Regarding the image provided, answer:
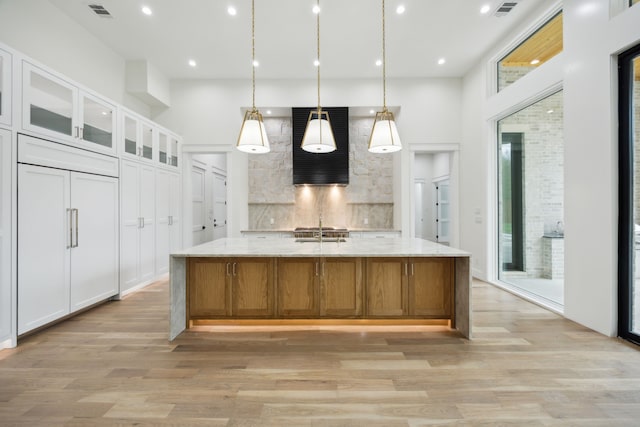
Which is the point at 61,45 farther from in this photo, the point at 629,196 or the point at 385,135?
the point at 629,196

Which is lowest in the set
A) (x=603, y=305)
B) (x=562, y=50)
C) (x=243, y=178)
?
(x=603, y=305)

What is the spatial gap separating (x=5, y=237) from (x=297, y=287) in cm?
267

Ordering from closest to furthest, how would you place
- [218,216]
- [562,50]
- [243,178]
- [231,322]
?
[231,322] < [562,50] < [243,178] < [218,216]

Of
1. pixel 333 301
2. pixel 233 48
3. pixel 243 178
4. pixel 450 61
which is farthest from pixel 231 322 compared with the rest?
pixel 450 61

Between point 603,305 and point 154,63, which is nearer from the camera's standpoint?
point 603,305

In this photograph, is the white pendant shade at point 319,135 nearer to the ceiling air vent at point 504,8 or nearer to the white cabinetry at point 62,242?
the white cabinetry at point 62,242

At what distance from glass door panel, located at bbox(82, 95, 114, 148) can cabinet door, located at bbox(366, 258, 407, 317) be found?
3.75 m

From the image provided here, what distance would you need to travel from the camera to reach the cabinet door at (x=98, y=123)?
3.71m

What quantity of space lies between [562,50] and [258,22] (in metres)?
3.88

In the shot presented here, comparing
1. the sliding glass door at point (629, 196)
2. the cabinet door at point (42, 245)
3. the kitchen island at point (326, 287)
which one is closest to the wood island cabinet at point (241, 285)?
the kitchen island at point (326, 287)

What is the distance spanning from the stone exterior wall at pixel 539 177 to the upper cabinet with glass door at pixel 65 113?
5.97 meters

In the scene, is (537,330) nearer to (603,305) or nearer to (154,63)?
(603,305)

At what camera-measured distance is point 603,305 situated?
3.06 m

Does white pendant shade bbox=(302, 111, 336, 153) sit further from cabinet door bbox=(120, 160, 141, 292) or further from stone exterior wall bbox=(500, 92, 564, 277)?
stone exterior wall bbox=(500, 92, 564, 277)
